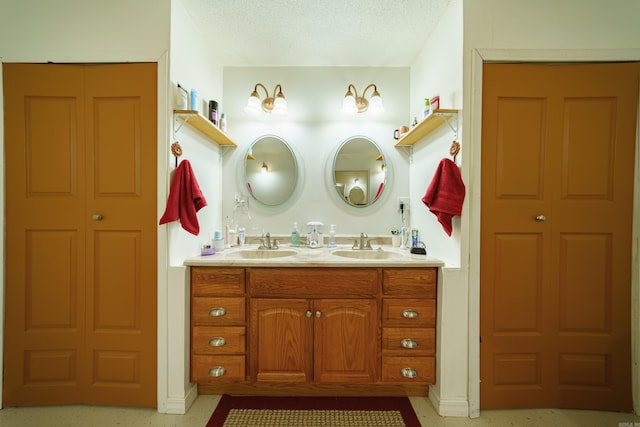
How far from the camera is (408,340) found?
159 cm

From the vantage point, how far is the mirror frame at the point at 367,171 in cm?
229

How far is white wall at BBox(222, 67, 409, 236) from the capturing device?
90.4 inches

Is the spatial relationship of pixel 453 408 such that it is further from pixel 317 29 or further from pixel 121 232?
pixel 317 29

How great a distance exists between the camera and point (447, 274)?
60.3 inches

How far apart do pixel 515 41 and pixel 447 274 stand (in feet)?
4.84

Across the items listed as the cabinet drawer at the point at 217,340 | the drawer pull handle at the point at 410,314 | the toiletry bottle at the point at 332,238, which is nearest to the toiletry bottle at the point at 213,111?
the toiletry bottle at the point at 332,238

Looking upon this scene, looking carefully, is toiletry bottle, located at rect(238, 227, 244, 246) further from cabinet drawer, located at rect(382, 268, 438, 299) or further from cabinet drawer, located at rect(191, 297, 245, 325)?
cabinet drawer, located at rect(382, 268, 438, 299)

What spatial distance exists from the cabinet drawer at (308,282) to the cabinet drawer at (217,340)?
291mm

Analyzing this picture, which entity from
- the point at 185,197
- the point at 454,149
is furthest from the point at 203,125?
the point at 454,149

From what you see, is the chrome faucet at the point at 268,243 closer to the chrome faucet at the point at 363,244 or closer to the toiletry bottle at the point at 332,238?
the toiletry bottle at the point at 332,238

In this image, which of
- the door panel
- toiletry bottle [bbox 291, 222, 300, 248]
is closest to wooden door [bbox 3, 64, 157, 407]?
the door panel

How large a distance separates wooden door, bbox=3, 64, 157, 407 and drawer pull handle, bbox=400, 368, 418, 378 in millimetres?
1558

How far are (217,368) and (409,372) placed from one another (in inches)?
47.7

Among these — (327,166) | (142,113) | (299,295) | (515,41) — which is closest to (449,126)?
(515,41)
